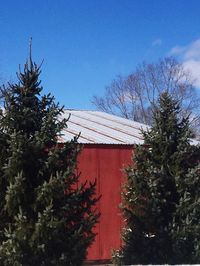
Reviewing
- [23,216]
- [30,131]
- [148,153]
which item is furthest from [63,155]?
[148,153]

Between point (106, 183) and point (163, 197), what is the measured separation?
3.11m

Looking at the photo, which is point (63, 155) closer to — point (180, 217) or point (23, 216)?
point (23, 216)

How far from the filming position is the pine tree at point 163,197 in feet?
37.3

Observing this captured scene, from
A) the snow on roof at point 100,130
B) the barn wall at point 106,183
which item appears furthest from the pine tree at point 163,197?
the barn wall at point 106,183

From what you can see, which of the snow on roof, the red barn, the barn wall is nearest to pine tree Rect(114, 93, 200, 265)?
the snow on roof

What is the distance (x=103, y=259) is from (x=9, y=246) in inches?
229

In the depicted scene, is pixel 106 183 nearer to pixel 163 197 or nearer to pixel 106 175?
pixel 106 175

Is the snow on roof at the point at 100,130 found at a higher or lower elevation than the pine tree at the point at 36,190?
higher

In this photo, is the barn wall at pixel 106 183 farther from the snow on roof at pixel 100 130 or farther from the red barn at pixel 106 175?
Result: the snow on roof at pixel 100 130

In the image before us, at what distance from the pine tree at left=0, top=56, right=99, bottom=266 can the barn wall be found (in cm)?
463

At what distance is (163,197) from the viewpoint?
38.3 feet

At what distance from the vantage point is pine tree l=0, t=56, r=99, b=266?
28.9 feet

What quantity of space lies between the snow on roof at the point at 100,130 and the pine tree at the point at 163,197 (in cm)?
115

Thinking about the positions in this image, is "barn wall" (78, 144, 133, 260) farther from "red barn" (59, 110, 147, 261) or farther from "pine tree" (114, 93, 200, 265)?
"pine tree" (114, 93, 200, 265)
